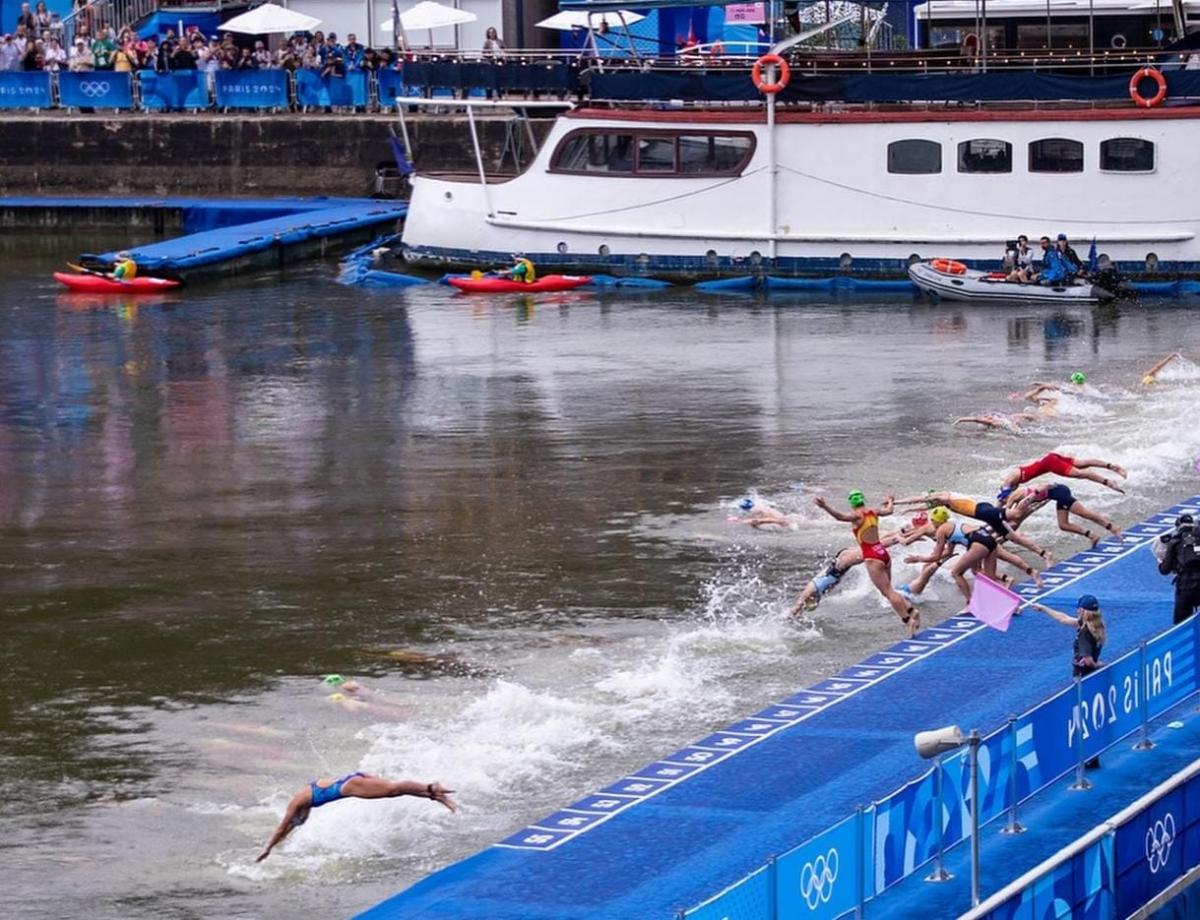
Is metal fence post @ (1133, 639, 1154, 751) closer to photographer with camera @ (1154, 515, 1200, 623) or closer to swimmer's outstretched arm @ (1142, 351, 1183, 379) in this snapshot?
photographer with camera @ (1154, 515, 1200, 623)

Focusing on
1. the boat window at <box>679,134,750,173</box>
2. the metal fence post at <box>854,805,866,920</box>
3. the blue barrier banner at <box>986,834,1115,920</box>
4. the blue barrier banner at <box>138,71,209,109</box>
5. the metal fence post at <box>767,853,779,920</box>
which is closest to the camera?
the metal fence post at <box>767,853,779,920</box>

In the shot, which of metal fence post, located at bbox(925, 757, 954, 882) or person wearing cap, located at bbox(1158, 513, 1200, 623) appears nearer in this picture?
metal fence post, located at bbox(925, 757, 954, 882)

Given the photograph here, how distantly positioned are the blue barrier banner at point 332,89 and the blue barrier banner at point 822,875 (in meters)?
49.8

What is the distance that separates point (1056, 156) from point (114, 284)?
20.7 metres

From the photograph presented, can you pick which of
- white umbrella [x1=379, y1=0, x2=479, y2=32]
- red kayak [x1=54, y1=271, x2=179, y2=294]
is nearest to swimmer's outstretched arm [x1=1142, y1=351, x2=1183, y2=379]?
red kayak [x1=54, y1=271, x2=179, y2=294]

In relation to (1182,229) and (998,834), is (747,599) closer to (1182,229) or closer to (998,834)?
(998,834)

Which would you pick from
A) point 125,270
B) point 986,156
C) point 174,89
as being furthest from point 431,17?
point 986,156

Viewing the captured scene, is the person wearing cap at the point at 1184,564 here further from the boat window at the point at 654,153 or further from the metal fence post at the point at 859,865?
the boat window at the point at 654,153

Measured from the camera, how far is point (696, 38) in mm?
62500

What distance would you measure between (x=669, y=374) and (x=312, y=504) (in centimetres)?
1078

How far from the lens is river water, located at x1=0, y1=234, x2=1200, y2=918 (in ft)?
61.4

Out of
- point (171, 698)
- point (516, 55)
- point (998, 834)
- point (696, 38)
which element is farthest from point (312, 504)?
point (696, 38)

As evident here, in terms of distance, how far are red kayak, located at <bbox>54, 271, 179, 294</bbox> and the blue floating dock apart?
101ft

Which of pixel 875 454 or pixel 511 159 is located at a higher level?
pixel 511 159
